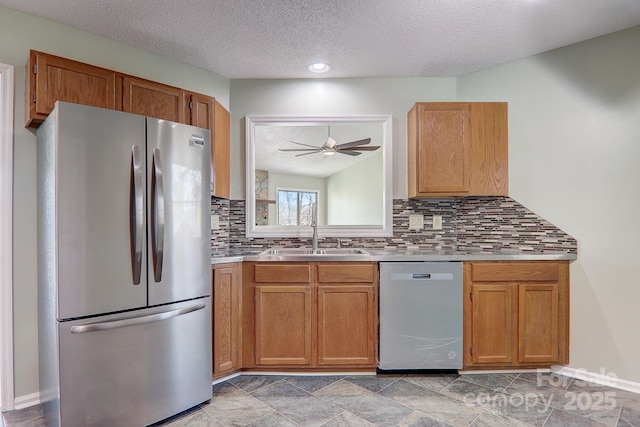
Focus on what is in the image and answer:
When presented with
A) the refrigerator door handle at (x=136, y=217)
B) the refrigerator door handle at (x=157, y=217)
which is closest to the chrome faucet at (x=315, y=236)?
the refrigerator door handle at (x=157, y=217)

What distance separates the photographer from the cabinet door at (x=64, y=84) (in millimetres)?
1827

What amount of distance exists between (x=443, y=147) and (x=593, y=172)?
1.03 meters

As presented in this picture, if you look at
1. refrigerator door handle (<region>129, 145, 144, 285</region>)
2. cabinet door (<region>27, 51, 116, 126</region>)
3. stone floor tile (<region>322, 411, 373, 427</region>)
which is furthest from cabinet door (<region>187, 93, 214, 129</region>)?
stone floor tile (<region>322, 411, 373, 427</region>)

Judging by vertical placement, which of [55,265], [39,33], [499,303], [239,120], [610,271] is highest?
[39,33]

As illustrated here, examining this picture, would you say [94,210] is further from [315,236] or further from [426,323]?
[426,323]

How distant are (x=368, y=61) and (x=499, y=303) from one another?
207cm

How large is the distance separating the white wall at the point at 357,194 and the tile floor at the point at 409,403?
1293mm

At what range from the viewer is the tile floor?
182cm

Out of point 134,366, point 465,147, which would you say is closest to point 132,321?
point 134,366

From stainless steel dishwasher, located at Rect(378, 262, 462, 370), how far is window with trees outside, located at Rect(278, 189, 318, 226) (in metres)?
1.08

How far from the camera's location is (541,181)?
8.29 feet

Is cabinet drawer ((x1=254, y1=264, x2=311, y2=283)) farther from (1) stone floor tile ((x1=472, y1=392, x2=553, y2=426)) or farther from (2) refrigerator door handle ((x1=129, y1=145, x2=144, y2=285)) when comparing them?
(1) stone floor tile ((x1=472, y1=392, x2=553, y2=426))

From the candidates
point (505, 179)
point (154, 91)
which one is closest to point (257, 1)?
point (154, 91)

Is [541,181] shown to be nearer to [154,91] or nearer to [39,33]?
[154,91]
